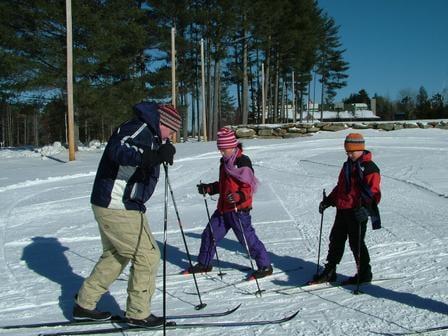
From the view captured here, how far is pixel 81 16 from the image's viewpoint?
2173cm

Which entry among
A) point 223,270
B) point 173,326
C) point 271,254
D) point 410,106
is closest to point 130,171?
point 173,326

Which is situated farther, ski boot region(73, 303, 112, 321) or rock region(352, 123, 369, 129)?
rock region(352, 123, 369, 129)

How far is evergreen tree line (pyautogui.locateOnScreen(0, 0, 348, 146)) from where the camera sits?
2181 cm

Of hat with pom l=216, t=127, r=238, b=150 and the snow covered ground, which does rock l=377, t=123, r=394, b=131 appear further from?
hat with pom l=216, t=127, r=238, b=150

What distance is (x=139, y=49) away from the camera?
2627cm

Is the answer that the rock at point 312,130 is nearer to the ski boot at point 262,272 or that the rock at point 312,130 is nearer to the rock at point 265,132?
the rock at point 265,132

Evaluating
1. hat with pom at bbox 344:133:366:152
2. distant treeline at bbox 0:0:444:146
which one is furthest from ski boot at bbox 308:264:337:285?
distant treeline at bbox 0:0:444:146

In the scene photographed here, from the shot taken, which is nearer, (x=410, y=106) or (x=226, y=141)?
(x=226, y=141)

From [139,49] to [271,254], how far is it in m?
22.1

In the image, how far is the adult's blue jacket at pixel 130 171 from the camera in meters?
3.59

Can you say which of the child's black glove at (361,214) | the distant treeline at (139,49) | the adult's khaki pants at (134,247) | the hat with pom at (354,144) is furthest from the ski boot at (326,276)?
the distant treeline at (139,49)

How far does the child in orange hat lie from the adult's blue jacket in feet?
6.33

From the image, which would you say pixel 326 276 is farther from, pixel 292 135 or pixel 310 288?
pixel 292 135

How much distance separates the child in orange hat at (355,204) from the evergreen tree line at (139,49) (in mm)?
18668
